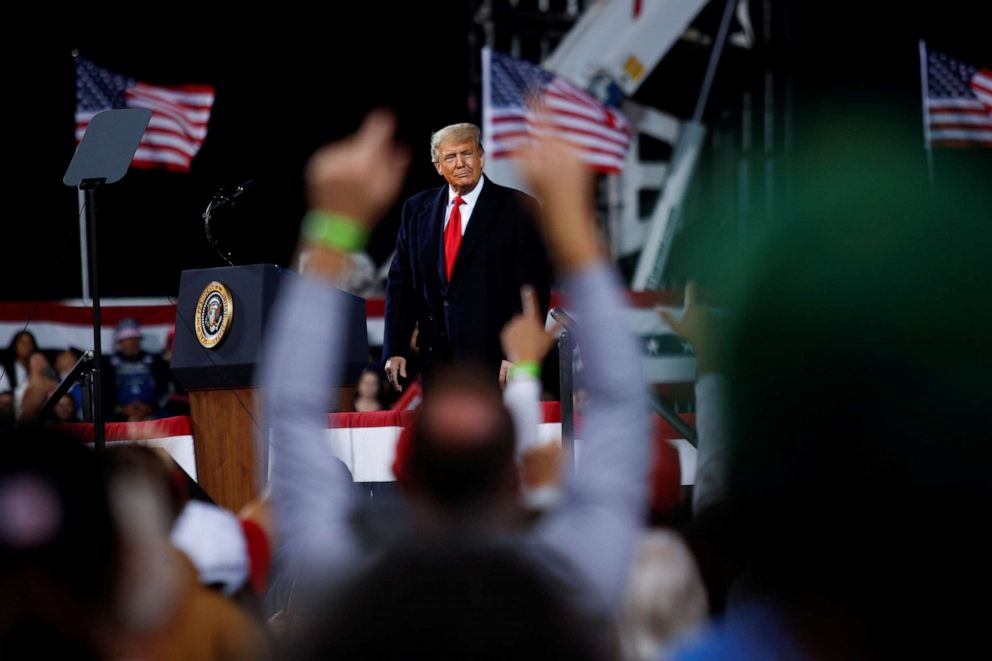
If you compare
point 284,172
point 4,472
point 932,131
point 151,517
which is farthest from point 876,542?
point 932,131

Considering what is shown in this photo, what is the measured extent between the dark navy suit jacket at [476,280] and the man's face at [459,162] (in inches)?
3.9

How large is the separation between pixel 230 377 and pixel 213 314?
285 mm

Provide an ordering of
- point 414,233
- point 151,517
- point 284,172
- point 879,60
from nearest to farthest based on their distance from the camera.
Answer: point 151,517
point 414,233
point 284,172
point 879,60

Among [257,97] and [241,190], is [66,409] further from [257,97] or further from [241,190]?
[257,97]

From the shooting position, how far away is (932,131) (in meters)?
12.7

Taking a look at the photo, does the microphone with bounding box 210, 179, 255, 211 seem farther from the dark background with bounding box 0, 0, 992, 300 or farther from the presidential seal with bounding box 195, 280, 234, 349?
the dark background with bounding box 0, 0, 992, 300

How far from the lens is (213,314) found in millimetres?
4852

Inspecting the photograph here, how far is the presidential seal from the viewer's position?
4.77 metres

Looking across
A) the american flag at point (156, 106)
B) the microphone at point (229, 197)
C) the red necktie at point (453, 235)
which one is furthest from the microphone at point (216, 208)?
the american flag at point (156, 106)

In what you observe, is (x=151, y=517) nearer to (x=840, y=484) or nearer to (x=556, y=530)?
(x=556, y=530)

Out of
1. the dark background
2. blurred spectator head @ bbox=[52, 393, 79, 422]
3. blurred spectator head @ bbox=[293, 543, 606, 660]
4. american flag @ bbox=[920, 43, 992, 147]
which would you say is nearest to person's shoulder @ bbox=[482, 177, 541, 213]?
blurred spectator head @ bbox=[293, 543, 606, 660]

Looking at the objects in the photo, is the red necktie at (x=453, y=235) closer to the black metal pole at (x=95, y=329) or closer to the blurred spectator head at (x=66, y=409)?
the black metal pole at (x=95, y=329)

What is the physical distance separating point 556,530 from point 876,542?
1.34 feet

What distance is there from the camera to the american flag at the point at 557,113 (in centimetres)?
1123
